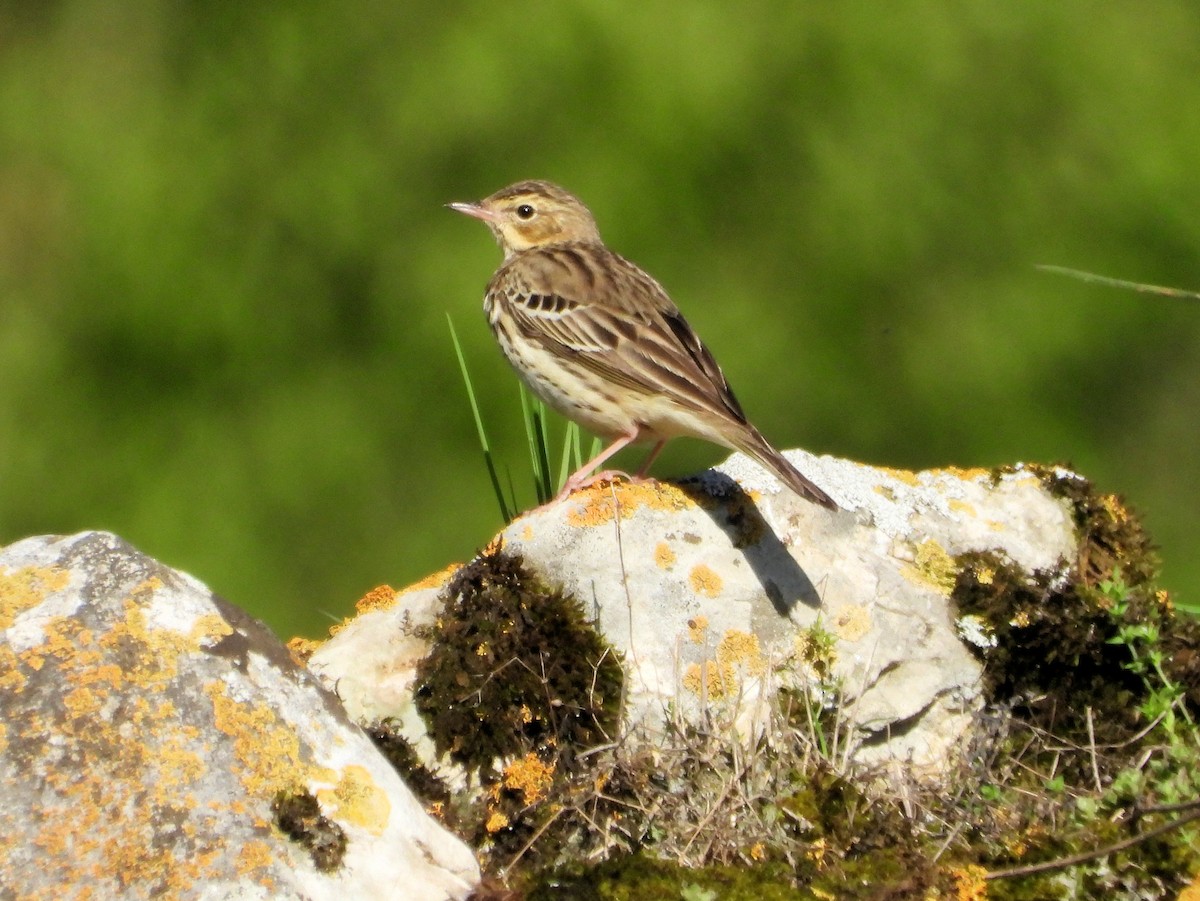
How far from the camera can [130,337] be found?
9.21m

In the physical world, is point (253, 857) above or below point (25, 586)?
below

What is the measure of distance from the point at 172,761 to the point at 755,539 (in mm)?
1755

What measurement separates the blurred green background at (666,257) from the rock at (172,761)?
15.1 ft

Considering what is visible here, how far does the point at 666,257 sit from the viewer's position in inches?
336

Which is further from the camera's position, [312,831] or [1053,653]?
[1053,653]

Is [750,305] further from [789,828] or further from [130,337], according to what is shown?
[789,828]

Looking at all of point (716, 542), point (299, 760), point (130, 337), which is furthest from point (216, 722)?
point (130, 337)

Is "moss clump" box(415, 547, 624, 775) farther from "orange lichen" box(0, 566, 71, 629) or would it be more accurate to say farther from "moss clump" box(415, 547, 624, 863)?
"orange lichen" box(0, 566, 71, 629)

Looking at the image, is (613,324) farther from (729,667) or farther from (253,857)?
(253,857)

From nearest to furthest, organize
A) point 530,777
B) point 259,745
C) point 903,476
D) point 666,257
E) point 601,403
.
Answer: point 259,745 → point 530,777 → point 903,476 → point 601,403 → point 666,257

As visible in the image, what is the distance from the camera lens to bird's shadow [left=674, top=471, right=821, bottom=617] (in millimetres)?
4555

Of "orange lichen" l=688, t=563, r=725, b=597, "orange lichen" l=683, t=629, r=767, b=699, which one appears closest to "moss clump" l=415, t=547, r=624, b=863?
"orange lichen" l=683, t=629, r=767, b=699

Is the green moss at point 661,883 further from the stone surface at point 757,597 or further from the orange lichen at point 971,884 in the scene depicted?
the stone surface at point 757,597

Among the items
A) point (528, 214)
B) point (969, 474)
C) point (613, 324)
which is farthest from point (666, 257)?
point (969, 474)
